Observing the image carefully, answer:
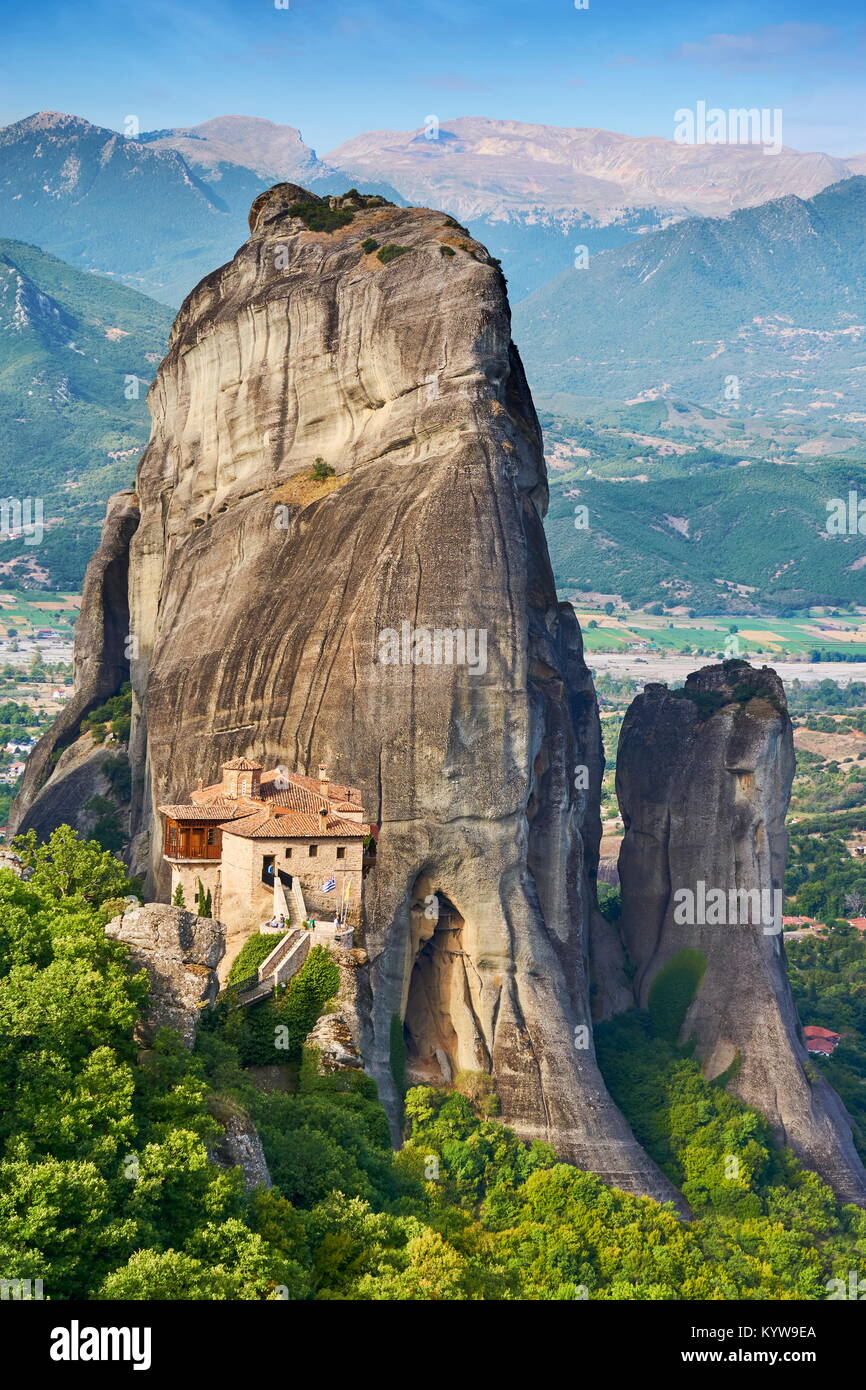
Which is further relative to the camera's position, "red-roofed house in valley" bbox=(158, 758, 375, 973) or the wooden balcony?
the wooden balcony

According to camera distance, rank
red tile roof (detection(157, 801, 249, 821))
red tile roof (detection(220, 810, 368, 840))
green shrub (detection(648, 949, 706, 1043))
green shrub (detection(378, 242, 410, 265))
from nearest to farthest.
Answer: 1. red tile roof (detection(220, 810, 368, 840))
2. red tile roof (detection(157, 801, 249, 821))
3. green shrub (detection(648, 949, 706, 1043))
4. green shrub (detection(378, 242, 410, 265))

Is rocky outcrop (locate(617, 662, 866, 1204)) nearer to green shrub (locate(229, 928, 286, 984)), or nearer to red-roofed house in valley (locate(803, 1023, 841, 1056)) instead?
red-roofed house in valley (locate(803, 1023, 841, 1056))

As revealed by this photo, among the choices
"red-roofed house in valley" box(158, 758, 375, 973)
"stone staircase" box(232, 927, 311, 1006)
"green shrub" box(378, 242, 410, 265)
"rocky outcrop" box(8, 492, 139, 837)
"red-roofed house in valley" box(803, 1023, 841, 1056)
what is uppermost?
"green shrub" box(378, 242, 410, 265)

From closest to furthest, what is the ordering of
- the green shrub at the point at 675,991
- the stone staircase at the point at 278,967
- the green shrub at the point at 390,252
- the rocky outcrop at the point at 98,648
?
1. the stone staircase at the point at 278,967
2. the green shrub at the point at 675,991
3. the green shrub at the point at 390,252
4. the rocky outcrop at the point at 98,648

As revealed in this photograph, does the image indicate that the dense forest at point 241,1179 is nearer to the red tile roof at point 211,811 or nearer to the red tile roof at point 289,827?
the red tile roof at point 211,811

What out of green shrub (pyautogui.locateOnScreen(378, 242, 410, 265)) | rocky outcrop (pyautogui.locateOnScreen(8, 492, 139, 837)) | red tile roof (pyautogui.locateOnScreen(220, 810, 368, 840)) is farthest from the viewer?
rocky outcrop (pyautogui.locateOnScreen(8, 492, 139, 837))

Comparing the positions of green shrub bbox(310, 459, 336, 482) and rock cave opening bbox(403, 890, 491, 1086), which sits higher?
green shrub bbox(310, 459, 336, 482)

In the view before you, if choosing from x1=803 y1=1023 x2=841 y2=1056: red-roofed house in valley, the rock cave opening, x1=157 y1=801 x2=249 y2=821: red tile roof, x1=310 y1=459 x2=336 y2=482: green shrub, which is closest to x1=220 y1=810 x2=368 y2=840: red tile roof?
x1=157 y1=801 x2=249 y2=821: red tile roof

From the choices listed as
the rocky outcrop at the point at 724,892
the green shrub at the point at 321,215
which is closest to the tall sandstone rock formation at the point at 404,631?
the green shrub at the point at 321,215

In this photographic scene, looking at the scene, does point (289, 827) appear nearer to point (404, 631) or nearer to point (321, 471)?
point (404, 631)
